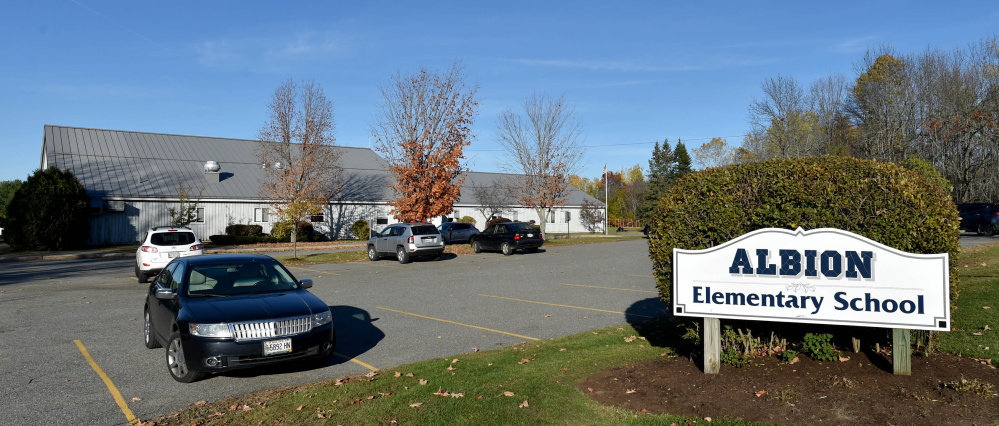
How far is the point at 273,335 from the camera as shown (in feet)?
21.9

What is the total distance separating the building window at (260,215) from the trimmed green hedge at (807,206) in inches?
1499

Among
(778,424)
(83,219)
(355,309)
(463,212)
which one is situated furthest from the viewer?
(463,212)

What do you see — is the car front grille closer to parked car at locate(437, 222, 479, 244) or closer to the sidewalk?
the sidewalk

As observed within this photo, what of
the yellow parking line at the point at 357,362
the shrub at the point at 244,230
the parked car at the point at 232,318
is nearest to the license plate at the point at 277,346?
the parked car at the point at 232,318

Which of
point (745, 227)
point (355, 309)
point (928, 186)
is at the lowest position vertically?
point (355, 309)

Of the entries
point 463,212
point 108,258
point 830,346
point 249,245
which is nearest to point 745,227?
point 830,346

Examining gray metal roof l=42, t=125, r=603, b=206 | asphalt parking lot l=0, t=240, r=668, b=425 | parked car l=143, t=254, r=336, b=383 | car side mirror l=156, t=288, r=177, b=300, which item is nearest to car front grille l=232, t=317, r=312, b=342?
parked car l=143, t=254, r=336, b=383

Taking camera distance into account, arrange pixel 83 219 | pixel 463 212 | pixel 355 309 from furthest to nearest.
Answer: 1. pixel 463 212
2. pixel 83 219
3. pixel 355 309

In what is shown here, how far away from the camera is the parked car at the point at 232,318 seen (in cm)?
652

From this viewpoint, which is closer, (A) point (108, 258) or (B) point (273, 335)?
(B) point (273, 335)

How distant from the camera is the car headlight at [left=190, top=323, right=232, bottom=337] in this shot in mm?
6519

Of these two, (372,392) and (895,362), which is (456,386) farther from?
(895,362)

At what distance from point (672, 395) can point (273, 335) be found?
4.23 m

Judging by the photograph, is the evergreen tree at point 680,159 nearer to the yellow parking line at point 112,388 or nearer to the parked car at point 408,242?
the parked car at point 408,242
